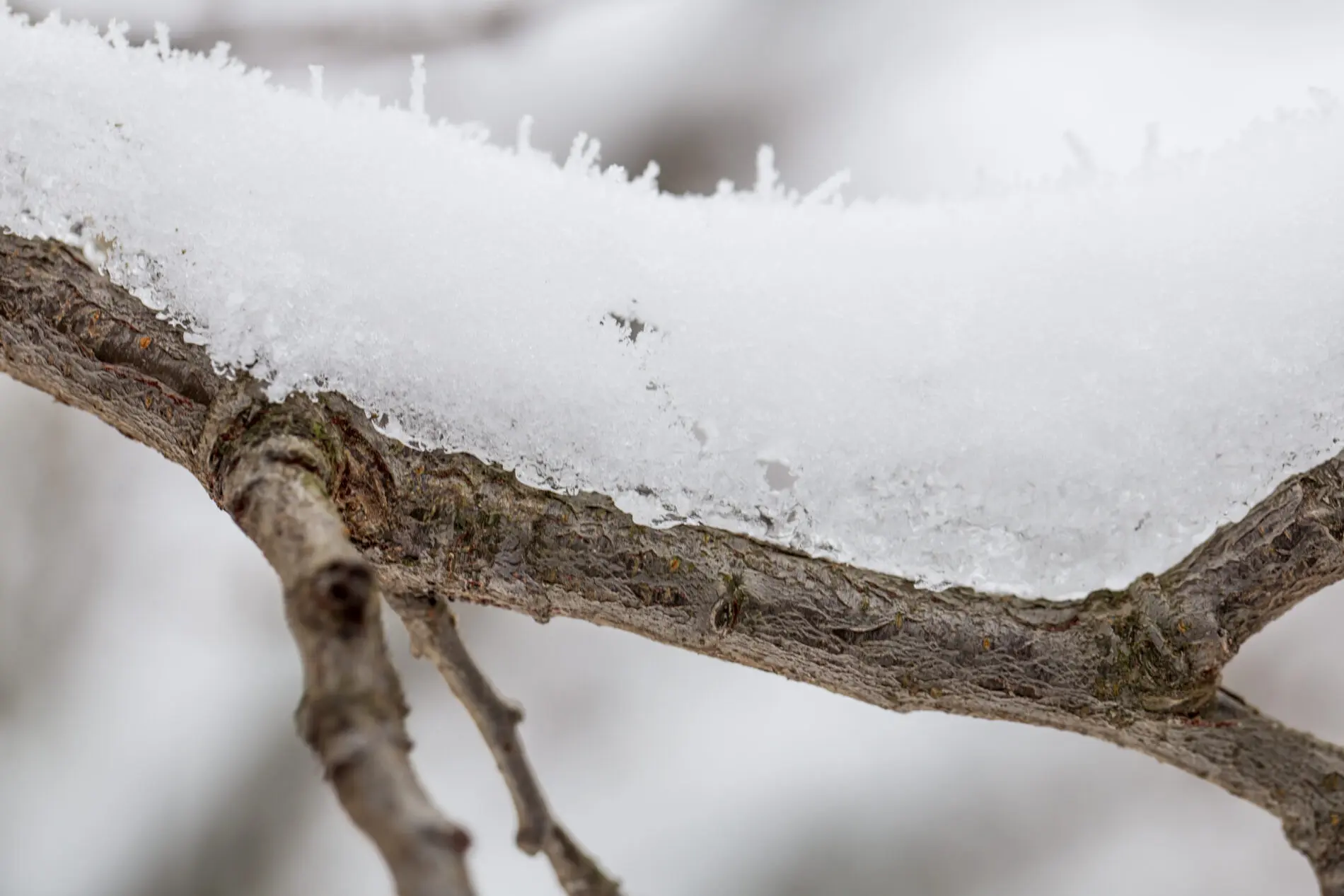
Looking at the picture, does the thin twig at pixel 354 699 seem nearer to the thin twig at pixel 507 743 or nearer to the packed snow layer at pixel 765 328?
the packed snow layer at pixel 765 328

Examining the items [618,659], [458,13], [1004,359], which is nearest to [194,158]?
[1004,359]

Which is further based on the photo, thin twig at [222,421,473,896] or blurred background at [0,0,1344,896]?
blurred background at [0,0,1344,896]

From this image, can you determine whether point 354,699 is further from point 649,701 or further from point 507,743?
point 649,701

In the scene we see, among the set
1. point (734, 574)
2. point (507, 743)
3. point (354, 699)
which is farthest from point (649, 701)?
point (354, 699)

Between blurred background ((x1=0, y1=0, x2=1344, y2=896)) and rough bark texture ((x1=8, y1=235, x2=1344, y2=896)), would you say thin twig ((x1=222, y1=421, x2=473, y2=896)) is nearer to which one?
rough bark texture ((x1=8, y1=235, x2=1344, y2=896))

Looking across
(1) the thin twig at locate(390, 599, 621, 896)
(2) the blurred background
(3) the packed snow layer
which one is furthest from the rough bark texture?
(2) the blurred background

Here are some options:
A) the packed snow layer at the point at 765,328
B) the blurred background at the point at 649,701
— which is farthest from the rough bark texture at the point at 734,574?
the blurred background at the point at 649,701
